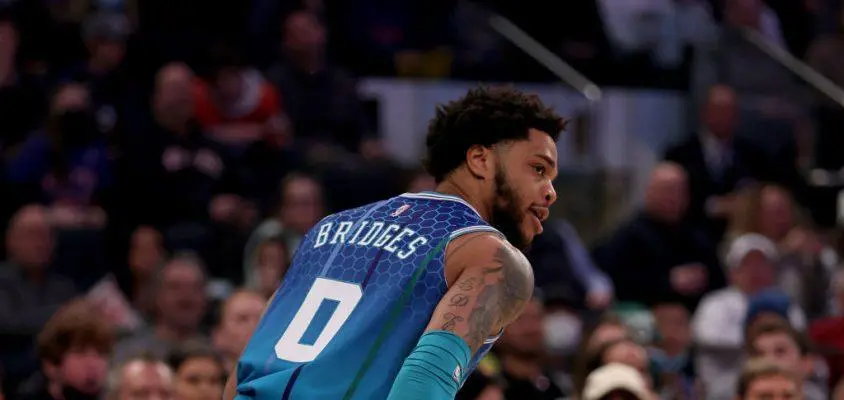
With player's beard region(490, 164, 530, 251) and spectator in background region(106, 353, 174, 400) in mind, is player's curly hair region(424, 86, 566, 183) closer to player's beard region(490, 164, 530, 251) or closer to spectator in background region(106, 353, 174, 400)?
player's beard region(490, 164, 530, 251)

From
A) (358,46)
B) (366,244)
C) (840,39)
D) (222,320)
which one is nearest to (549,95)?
(358,46)

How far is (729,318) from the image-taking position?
958 centimetres

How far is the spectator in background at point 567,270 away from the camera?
32.7ft

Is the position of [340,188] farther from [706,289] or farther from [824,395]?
[824,395]

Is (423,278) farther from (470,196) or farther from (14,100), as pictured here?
(14,100)

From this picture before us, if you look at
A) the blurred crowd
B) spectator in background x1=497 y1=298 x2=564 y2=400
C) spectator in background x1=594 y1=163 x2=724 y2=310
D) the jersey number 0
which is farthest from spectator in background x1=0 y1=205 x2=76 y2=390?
the jersey number 0

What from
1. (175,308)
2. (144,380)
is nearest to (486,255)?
(144,380)

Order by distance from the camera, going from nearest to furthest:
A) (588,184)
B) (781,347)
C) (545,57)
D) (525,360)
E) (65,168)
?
1. (525,360)
2. (781,347)
3. (65,168)
4. (588,184)
5. (545,57)

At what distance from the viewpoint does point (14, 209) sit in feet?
31.0

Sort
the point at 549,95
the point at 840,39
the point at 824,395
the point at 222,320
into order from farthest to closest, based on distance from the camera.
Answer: the point at 840,39, the point at 549,95, the point at 824,395, the point at 222,320

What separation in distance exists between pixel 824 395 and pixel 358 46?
16.1 feet

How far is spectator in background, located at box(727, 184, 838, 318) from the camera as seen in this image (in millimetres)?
10422

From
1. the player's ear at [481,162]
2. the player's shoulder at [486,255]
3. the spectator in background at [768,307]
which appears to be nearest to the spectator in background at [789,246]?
the spectator in background at [768,307]

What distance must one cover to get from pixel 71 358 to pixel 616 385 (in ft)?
9.17
